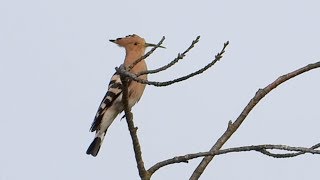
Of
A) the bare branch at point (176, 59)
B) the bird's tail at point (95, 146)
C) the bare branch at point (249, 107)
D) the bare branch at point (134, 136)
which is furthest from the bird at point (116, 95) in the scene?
the bare branch at point (249, 107)

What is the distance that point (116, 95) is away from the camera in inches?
159

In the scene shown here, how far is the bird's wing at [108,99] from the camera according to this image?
157 inches

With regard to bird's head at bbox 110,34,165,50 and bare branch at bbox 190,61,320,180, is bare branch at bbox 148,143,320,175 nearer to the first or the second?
bare branch at bbox 190,61,320,180

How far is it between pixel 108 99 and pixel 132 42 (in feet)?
1.45

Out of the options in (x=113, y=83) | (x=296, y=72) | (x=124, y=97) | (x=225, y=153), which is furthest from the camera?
(x=113, y=83)

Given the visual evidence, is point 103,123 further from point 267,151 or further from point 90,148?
point 267,151

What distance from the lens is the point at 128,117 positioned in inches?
87.3

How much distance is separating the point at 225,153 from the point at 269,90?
0.28 meters

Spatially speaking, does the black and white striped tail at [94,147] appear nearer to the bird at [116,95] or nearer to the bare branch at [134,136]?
the bird at [116,95]

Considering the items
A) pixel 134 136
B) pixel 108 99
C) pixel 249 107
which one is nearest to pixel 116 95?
pixel 108 99

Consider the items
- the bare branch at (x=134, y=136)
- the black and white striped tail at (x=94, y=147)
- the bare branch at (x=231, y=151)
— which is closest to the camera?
the bare branch at (x=231, y=151)

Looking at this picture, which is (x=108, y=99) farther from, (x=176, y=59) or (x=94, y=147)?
(x=176, y=59)

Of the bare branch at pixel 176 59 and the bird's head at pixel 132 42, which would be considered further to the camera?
the bird's head at pixel 132 42

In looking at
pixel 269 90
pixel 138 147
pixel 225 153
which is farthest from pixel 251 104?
pixel 138 147
